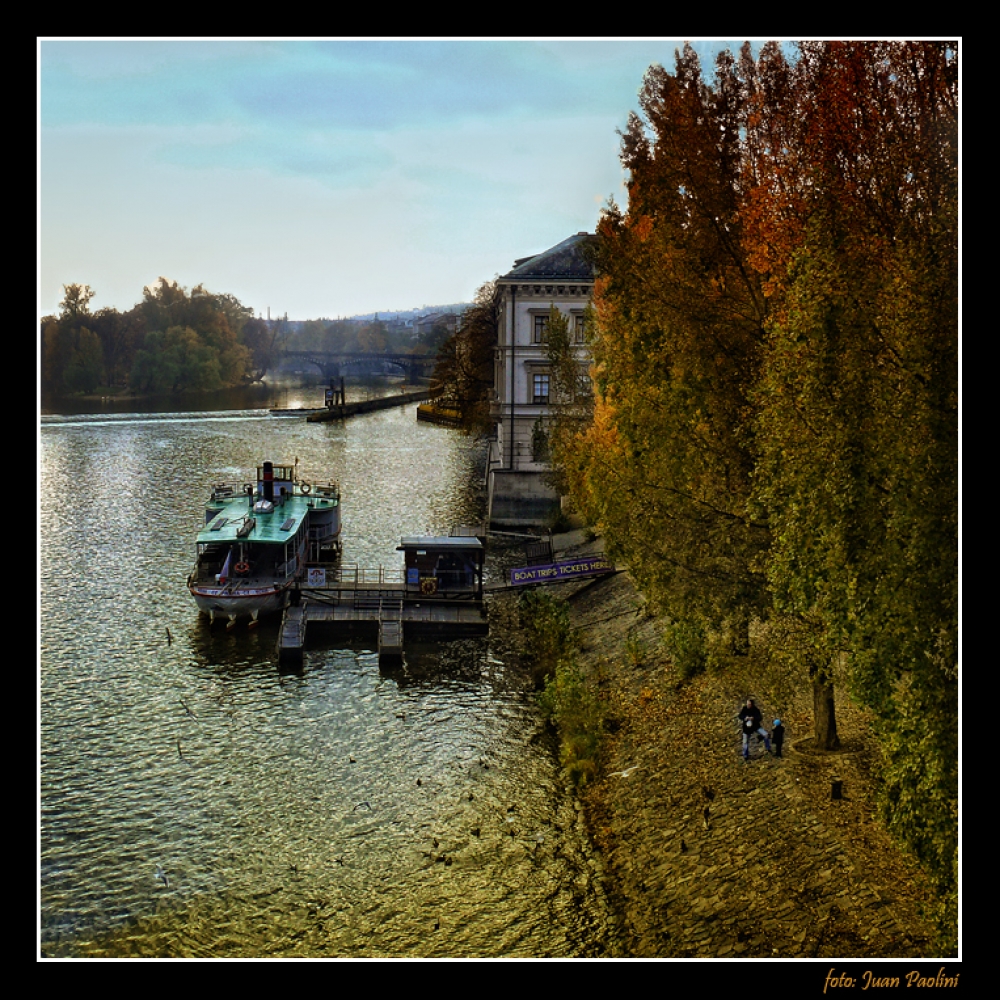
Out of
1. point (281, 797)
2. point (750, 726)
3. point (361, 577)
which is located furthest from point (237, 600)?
point (750, 726)

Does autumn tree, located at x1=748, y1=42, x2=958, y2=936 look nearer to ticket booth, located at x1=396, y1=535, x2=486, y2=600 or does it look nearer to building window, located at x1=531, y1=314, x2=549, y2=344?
ticket booth, located at x1=396, y1=535, x2=486, y2=600

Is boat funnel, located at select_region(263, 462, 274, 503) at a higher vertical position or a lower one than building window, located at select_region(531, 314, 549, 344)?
lower

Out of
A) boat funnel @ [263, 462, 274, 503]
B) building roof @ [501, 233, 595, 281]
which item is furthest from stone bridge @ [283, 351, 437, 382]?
boat funnel @ [263, 462, 274, 503]

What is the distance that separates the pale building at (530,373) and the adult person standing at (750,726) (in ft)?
91.5

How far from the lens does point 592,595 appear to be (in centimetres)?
3266

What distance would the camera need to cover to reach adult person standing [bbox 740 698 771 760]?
17875mm

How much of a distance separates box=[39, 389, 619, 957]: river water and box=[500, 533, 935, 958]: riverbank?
2.54ft

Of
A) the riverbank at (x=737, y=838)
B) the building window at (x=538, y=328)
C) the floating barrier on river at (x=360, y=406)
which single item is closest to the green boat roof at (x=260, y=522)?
the building window at (x=538, y=328)

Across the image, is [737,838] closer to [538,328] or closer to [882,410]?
[882,410]

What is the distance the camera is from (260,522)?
36.1 m

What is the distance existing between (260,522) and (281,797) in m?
17.6

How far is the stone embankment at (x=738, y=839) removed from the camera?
1313 centimetres

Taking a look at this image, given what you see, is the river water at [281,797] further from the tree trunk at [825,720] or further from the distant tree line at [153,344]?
the distant tree line at [153,344]
